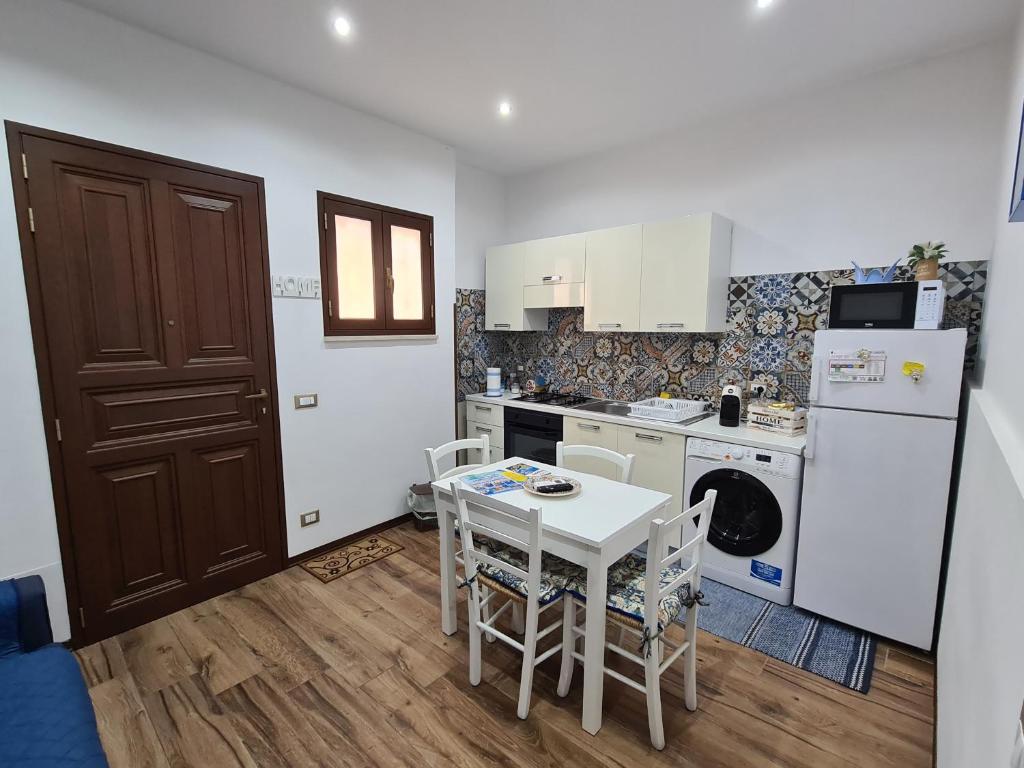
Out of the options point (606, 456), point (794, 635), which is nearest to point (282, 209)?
point (606, 456)

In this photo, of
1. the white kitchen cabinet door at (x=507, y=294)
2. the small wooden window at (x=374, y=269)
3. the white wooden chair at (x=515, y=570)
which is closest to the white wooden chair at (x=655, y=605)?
the white wooden chair at (x=515, y=570)

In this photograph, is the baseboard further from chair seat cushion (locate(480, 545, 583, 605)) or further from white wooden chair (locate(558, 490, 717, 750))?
white wooden chair (locate(558, 490, 717, 750))

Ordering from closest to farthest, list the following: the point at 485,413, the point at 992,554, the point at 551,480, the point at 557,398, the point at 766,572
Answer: the point at 992,554 → the point at 551,480 → the point at 766,572 → the point at 557,398 → the point at 485,413

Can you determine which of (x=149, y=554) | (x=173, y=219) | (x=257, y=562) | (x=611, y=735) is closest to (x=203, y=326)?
(x=173, y=219)

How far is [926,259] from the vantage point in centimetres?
225

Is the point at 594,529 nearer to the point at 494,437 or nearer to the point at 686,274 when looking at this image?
the point at 686,274

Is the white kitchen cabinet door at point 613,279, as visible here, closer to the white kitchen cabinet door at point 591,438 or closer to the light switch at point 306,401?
the white kitchen cabinet door at point 591,438

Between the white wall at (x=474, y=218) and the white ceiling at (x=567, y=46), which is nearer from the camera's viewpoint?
the white ceiling at (x=567, y=46)

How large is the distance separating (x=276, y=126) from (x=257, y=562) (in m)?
2.49

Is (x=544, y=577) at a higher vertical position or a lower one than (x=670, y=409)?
lower

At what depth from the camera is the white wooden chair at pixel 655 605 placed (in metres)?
1.55

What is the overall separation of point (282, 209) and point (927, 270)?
3.32 meters

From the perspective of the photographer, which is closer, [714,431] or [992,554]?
[992,554]

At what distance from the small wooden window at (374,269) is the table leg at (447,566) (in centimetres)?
149
